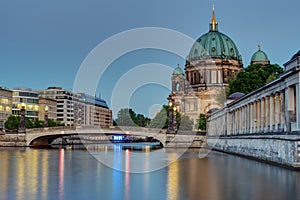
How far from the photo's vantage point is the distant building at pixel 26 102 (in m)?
126

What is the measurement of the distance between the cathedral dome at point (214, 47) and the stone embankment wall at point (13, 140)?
6501 cm

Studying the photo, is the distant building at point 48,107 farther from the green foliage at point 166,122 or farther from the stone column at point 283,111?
the stone column at point 283,111

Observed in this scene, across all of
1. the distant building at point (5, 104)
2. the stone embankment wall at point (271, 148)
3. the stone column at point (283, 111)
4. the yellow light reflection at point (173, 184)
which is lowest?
the yellow light reflection at point (173, 184)

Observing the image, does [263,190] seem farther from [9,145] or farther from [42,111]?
[42,111]

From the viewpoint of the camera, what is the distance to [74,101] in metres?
172

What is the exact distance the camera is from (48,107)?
5664 inches

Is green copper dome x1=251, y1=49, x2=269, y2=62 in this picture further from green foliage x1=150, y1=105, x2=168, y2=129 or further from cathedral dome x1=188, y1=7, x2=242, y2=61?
green foliage x1=150, y1=105, x2=168, y2=129

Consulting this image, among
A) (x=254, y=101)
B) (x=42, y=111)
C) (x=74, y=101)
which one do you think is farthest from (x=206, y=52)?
(x=254, y=101)

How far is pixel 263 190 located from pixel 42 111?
126200mm

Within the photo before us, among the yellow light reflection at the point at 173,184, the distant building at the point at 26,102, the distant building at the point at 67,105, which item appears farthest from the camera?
the distant building at the point at 67,105

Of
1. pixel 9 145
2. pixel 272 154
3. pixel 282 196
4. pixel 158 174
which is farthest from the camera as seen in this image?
pixel 9 145

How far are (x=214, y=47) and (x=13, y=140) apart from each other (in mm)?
68893

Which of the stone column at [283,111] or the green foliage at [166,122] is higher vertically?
the green foliage at [166,122]

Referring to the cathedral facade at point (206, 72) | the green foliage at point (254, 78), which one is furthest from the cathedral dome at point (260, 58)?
the green foliage at point (254, 78)
